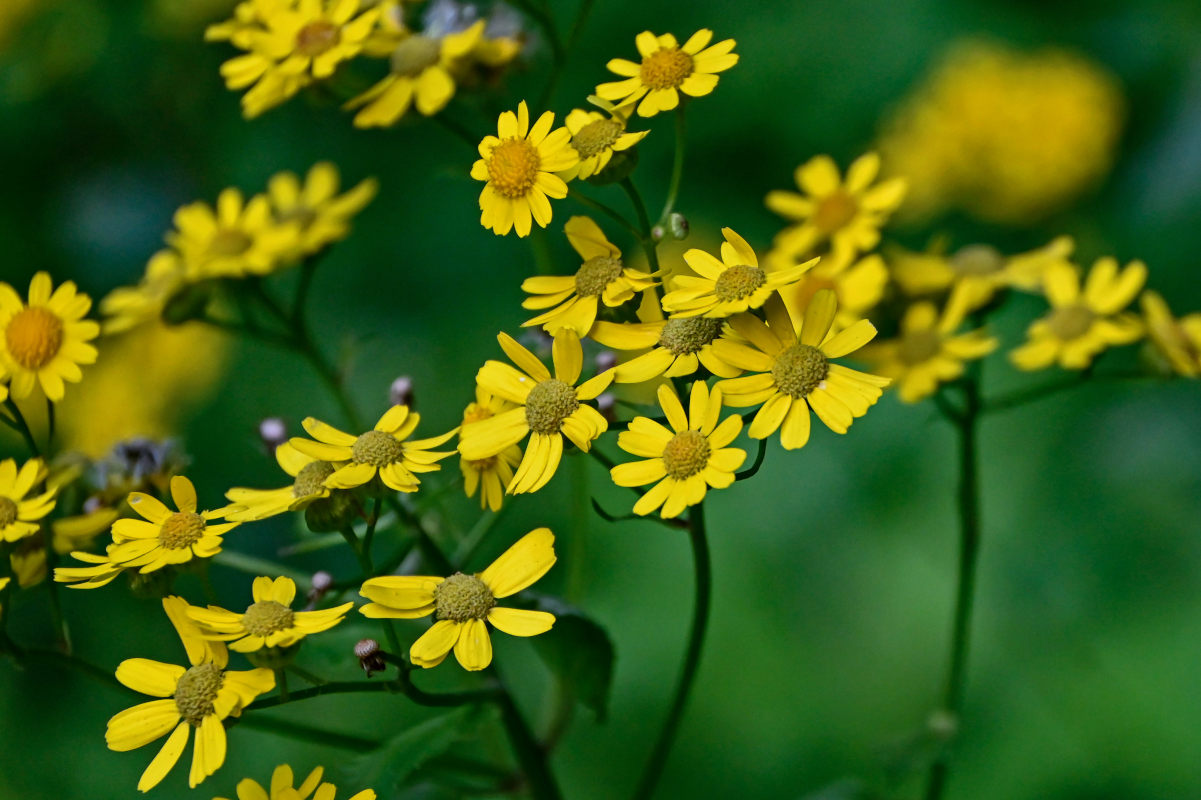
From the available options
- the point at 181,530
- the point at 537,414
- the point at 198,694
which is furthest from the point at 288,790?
the point at 537,414

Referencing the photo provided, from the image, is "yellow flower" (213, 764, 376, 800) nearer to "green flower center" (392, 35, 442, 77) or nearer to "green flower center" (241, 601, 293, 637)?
"green flower center" (241, 601, 293, 637)

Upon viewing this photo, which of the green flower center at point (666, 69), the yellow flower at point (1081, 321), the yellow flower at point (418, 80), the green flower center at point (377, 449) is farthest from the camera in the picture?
the yellow flower at point (1081, 321)

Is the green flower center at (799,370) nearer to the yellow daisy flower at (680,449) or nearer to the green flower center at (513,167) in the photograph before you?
the yellow daisy flower at (680,449)

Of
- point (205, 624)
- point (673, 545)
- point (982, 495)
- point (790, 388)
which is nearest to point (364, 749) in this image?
point (205, 624)

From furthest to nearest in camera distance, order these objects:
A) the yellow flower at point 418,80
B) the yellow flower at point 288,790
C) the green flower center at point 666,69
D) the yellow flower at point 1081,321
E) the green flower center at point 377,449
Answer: the yellow flower at point 1081,321
the yellow flower at point 418,80
the green flower center at point 666,69
the green flower center at point 377,449
the yellow flower at point 288,790

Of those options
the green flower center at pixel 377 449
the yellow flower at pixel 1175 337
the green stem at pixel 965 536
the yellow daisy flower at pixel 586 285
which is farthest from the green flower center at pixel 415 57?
the yellow flower at pixel 1175 337

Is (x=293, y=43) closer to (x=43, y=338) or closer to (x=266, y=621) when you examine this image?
(x=43, y=338)
